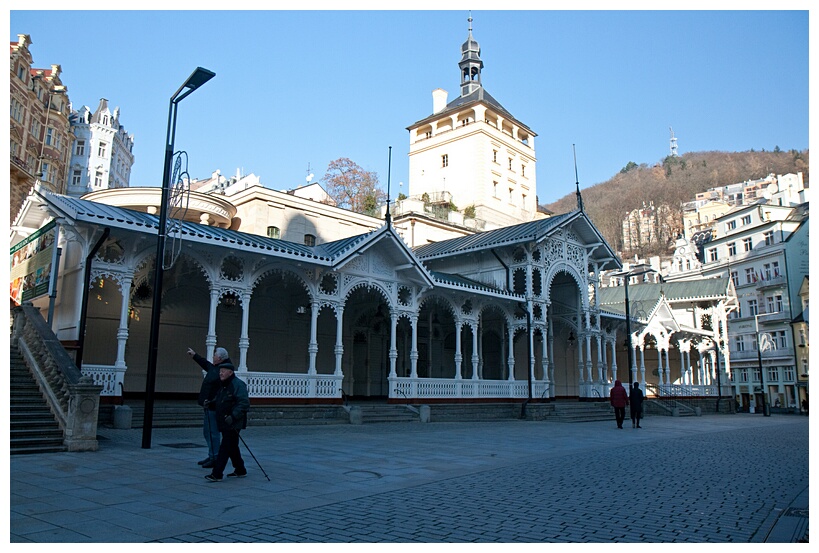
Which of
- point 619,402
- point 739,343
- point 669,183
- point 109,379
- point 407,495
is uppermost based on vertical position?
point 669,183

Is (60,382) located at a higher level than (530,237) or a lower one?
lower

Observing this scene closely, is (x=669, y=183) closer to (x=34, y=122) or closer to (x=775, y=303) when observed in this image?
(x=775, y=303)

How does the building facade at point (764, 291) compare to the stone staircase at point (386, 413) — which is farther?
the building facade at point (764, 291)

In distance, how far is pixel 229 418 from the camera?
8227 mm

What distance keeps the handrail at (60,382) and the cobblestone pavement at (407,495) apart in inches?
25.3

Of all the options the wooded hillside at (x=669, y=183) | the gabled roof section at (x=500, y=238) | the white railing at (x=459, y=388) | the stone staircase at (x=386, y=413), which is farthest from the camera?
the wooded hillside at (x=669, y=183)

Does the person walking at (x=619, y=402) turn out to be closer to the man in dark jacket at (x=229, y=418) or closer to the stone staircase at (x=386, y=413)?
the stone staircase at (x=386, y=413)

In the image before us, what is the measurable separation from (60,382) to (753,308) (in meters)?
59.7

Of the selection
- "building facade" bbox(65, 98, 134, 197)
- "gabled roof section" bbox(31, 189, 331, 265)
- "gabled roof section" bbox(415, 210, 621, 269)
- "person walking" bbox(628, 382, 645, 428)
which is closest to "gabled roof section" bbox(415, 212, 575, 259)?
"gabled roof section" bbox(415, 210, 621, 269)

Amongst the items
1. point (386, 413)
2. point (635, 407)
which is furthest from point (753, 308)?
point (386, 413)

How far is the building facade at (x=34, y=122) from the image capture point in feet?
143

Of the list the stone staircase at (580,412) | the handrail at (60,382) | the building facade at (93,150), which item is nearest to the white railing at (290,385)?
the handrail at (60,382)

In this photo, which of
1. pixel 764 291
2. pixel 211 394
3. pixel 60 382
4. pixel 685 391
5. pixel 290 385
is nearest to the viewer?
pixel 211 394
